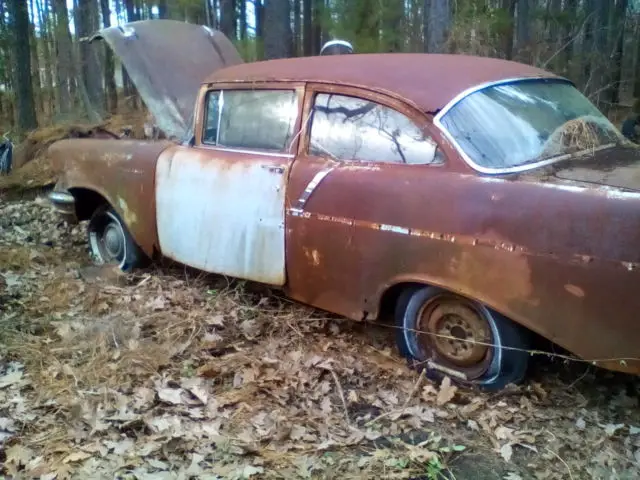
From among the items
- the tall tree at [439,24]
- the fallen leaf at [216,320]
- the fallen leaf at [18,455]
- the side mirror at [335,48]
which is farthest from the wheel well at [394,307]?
the tall tree at [439,24]

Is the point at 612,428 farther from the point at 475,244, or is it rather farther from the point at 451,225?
the point at 451,225

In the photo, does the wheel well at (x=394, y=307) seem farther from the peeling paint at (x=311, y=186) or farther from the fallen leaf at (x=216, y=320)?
the fallen leaf at (x=216, y=320)

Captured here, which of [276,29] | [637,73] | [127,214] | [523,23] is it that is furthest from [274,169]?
[637,73]

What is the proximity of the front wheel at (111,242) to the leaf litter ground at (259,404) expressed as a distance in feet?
2.57

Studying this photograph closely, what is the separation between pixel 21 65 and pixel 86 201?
27.8 feet

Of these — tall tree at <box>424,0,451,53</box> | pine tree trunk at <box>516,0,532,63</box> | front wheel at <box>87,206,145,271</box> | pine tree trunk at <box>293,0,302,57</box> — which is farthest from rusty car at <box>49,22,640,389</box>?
pine tree trunk at <box>293,0,302,57</box>

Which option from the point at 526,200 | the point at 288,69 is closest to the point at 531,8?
the point at 288,69

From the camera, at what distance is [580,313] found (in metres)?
3.06

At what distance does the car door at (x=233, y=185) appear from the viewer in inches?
168

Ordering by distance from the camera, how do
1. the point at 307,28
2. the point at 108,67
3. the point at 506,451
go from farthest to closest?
the point at 108,67 < the point at 307,28 < the point at 506,451

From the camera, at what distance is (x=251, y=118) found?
4.59 meters

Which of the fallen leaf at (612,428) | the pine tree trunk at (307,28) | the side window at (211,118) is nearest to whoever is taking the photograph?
the fallen leaf at (612,428)

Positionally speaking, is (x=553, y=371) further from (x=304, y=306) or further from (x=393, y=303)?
(x=304, y=306)

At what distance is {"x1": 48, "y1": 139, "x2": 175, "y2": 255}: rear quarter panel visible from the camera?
5.12 metres
